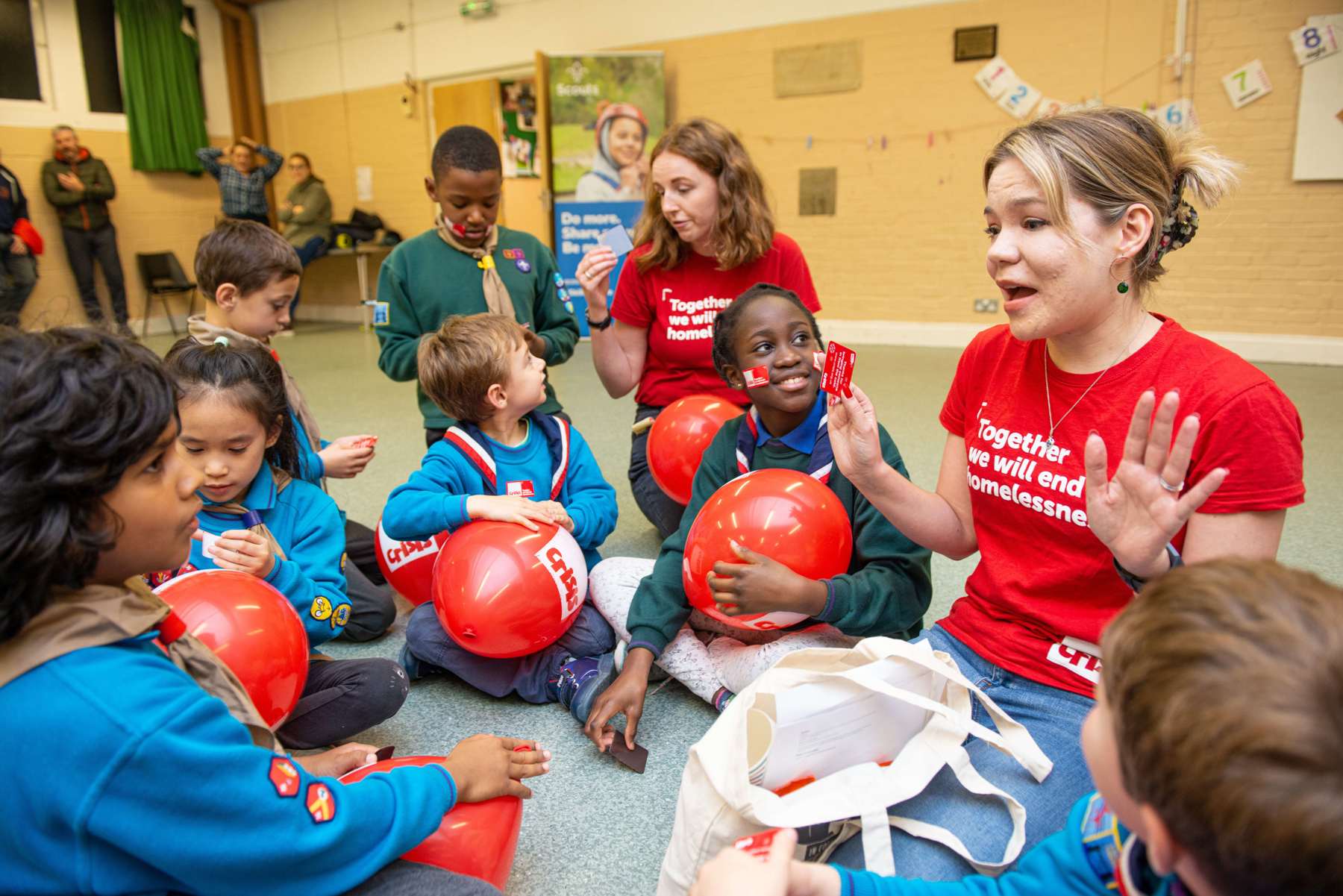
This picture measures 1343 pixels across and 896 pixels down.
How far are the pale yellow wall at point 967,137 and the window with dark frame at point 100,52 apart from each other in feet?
18.1

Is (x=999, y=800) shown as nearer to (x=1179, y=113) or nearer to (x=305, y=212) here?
(x=1179, y=113)

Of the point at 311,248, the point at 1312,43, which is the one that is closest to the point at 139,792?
the point at 1312,43

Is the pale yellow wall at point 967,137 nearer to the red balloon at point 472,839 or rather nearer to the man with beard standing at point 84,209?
the man with beard standing at point 84,209

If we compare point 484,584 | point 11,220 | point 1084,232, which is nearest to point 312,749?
point 484,584

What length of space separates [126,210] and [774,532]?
9.67 metres

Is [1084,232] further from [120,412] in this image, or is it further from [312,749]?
[312,749]

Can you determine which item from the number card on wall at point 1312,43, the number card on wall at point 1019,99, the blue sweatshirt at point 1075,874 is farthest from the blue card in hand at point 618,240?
the number card on wall at point 1312,43

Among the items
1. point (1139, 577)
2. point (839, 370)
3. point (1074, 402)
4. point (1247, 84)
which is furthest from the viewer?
point (1247, 84)

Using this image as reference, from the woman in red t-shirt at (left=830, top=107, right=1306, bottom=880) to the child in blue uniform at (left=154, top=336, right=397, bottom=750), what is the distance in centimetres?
101

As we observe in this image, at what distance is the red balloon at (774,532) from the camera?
62.7 inches

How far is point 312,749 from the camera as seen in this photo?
5.84 ft

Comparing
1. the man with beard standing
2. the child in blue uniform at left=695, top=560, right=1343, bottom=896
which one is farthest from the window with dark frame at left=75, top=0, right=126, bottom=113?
the child in blue uniform at left=695, top=560, right=1343, bottom=896

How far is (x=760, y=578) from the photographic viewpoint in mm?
1514

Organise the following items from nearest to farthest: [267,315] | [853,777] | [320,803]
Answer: [320,803]
[853,777]
[267,315]
